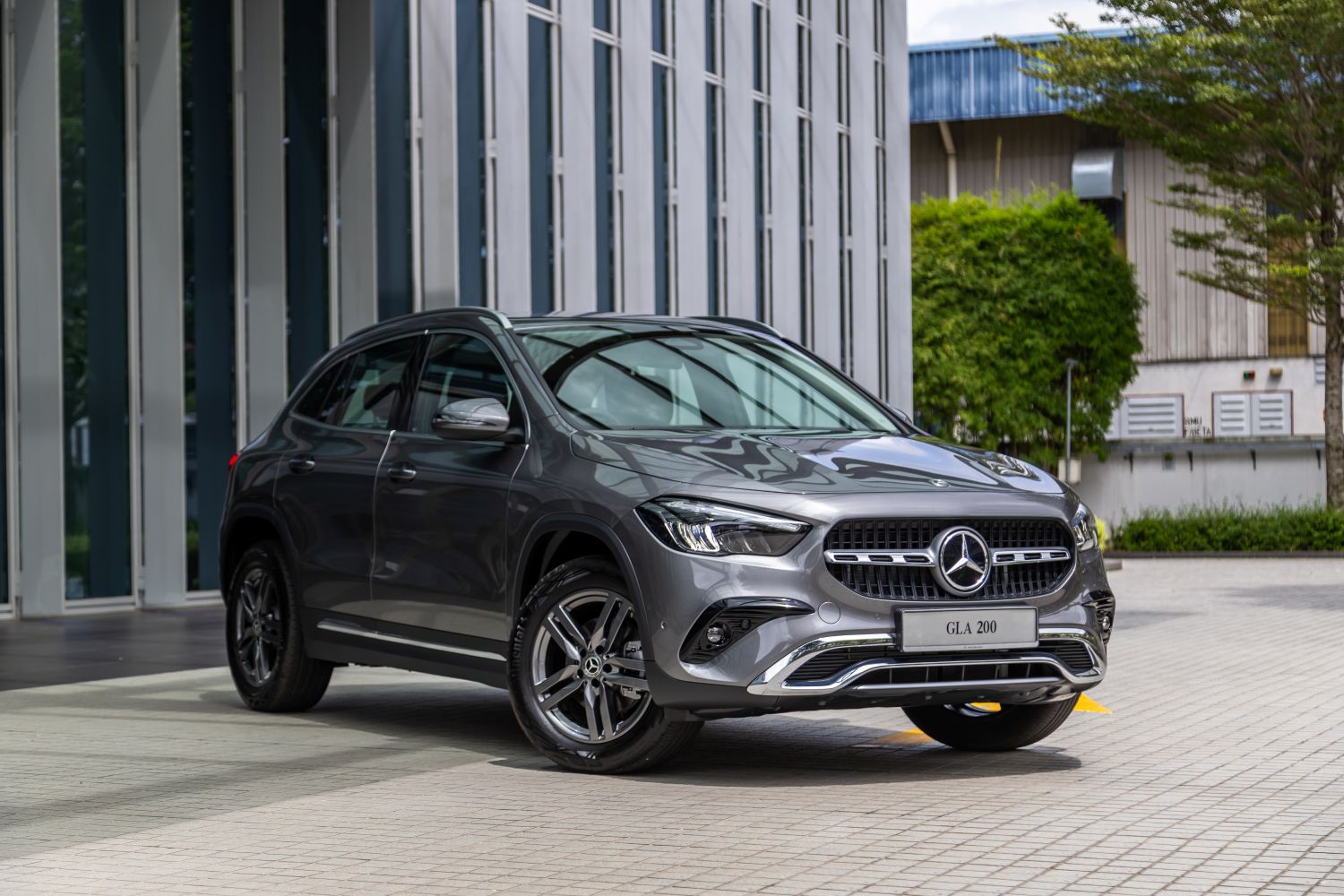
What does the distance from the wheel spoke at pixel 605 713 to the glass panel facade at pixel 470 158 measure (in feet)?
49.4

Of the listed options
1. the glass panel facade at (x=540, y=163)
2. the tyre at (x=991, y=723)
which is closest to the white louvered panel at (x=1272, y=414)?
the glass panel facade at (x=540, y=163)

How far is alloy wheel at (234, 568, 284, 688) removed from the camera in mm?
9188

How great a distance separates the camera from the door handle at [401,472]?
26.6 feet

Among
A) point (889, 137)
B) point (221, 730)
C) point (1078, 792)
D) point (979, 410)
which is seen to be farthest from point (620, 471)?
point (979, 410)

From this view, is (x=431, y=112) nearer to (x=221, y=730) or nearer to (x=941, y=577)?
(x=221, y=730)

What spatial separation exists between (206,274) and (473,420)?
11.8 m

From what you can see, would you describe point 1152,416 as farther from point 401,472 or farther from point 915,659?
point 915,659

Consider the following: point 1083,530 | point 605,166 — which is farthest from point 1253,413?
point 1083,530

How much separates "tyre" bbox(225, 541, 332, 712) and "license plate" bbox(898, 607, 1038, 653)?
3418mm

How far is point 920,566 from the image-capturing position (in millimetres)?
6754

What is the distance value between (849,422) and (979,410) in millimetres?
42607

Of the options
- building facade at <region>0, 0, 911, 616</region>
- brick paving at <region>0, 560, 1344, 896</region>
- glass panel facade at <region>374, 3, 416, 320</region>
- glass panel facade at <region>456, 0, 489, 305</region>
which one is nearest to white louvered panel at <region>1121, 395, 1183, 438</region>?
building facade at <region>0, 0, 911, 616</region>

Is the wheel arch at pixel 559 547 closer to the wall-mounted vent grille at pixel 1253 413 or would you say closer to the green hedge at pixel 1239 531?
the green hedge at pixel 1239 531

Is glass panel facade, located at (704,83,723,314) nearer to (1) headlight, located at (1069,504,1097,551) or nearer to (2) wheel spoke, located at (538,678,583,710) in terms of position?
(1) headlight, located at (1069,504,1097,551)
